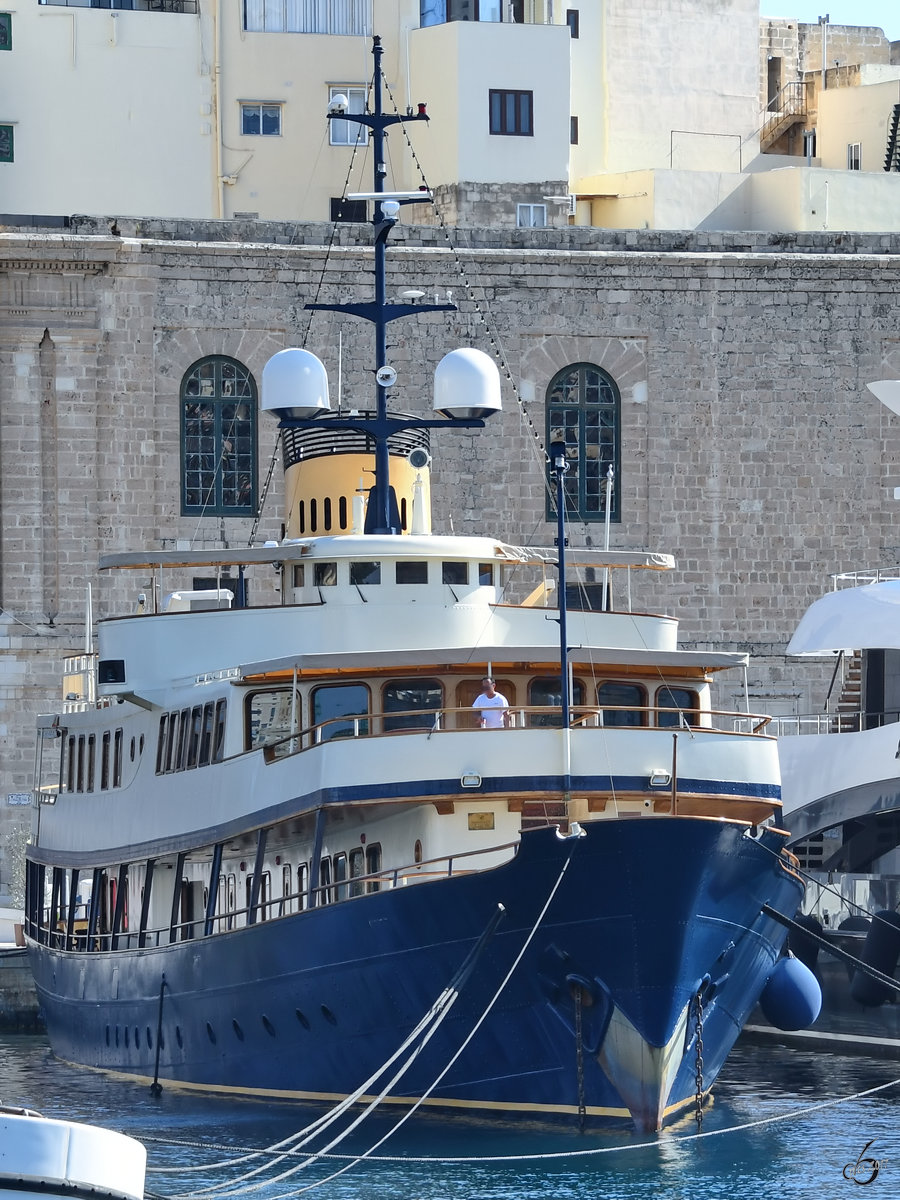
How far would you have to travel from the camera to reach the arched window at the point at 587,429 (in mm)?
47875

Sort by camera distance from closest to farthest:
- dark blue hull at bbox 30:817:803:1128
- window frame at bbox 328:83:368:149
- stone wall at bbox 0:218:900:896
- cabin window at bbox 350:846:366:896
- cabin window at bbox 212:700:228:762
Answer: dark blue hull at bbox 30:817:803:1128 < cabin window at bbox 350:846:366:896 < cabin window at bbox 212:700:228:762 < stone wall at bbox 0:218:900:896 < window frame at bbox 328:83:368:149

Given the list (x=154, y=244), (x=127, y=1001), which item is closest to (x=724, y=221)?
(x=154, y=244)

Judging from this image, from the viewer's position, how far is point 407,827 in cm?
2431

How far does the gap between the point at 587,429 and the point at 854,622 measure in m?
13.7

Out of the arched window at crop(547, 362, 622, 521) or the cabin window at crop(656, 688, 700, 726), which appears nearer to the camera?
the cabin window at crop(656, 688, 700, 726)

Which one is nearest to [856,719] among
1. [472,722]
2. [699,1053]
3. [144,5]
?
[472,722]

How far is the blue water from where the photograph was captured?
2141 cm

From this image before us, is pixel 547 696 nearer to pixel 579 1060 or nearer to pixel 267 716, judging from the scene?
pixel 267 716

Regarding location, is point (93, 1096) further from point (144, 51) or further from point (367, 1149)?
point (144, 51)

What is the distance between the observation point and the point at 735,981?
23891mm

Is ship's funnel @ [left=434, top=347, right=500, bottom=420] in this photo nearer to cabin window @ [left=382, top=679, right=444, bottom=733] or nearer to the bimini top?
cabin window @ [left=382, top=679, right=444, bottom=733]

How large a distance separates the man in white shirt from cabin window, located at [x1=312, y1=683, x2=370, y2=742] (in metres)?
1.21

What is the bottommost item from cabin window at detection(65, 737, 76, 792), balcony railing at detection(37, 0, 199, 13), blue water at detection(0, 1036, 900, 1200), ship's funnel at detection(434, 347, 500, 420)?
blue water at detection(0, 1036, 900, 1200)

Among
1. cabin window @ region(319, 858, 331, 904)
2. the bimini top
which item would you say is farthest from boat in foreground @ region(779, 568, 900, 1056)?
cabin window @ region(319, 858, 331, 904)
